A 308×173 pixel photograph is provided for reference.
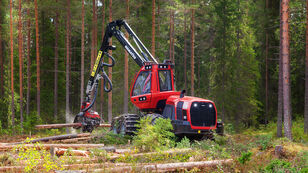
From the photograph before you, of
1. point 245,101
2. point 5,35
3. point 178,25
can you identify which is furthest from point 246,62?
point 5,35

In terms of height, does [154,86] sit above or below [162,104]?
above

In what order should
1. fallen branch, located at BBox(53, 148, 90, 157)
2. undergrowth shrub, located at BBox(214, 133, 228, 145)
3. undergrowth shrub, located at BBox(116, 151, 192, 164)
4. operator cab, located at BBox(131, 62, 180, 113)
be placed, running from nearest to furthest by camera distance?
undergrowth shrub, located at BBox(116, 151, 192, 164) < fallen branch, located at BBox(53, 148, 90, 157) < undergrowth shrub, located at BBox(214, 133, 228, 145) < operator cab, located at BBox(131, 62, 180, 113)

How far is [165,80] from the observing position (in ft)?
51.8

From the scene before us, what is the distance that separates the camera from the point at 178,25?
3934 centimetres

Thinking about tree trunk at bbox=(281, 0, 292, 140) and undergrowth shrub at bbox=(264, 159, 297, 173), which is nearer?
undergrowth shrub at bbox=(264, 159, 297, 173)

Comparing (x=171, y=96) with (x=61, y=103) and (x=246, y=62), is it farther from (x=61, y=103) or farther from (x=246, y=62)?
(x=61, y=103)

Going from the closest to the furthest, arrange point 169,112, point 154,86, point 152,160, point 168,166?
point 168,166 < point 152,160 < point 169,112 < point 154,86

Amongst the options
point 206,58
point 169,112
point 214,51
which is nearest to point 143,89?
point 169,112

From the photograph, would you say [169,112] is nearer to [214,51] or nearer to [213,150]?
[213,150]

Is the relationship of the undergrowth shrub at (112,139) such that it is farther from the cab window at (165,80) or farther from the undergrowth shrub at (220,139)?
the undergrowth shrub at (220,139)

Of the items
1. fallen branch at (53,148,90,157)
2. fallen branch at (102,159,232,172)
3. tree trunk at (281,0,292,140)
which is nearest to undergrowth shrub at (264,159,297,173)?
fallen branch at (102,159,232,172)

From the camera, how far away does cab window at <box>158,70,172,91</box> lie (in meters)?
15.6

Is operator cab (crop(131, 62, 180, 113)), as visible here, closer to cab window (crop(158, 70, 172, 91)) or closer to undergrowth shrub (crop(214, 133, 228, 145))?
cab window (crop(158, 70, 172, 91))

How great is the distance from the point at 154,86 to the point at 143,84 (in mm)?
697
